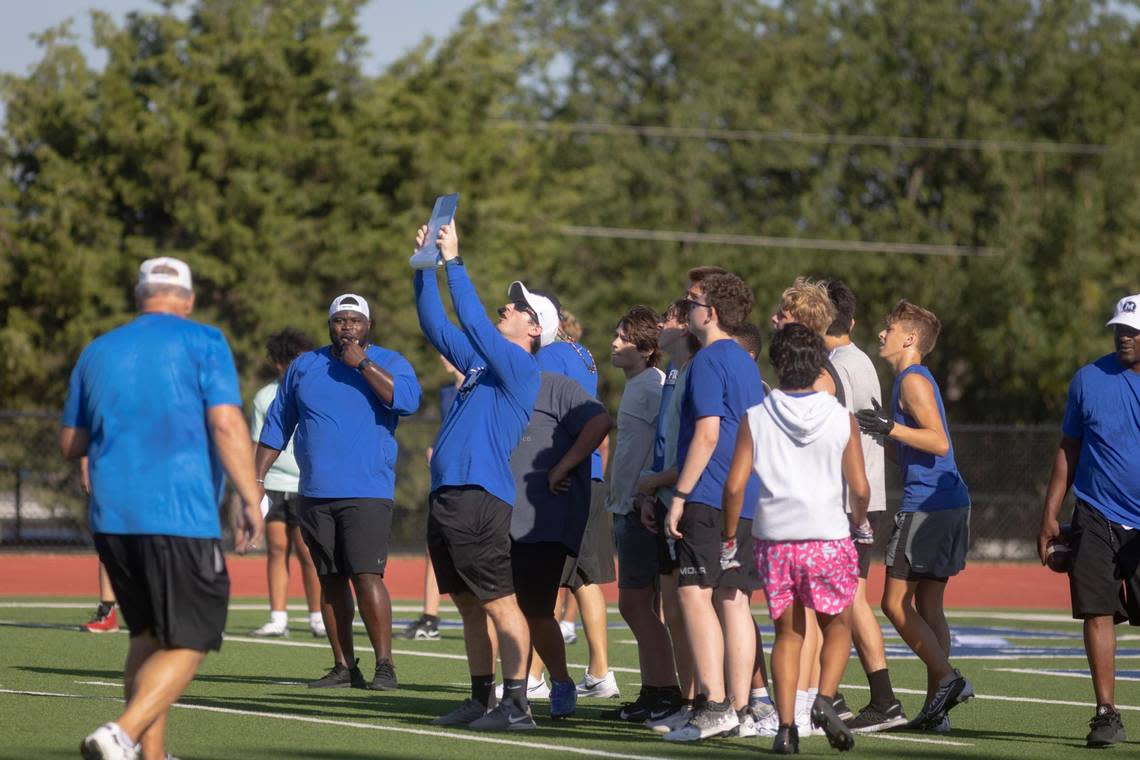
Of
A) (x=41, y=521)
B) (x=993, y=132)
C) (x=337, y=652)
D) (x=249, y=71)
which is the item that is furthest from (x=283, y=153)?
(x=337, y=652)

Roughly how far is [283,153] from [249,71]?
152cm

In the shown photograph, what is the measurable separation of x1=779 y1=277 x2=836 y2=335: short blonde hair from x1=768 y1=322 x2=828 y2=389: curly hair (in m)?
0.63

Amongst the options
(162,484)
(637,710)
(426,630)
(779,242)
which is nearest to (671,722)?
(637,710)

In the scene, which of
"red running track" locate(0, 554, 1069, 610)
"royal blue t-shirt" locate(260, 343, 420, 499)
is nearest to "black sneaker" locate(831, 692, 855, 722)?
"royal blue t-shirt" locate(260, 343, 420, 499)

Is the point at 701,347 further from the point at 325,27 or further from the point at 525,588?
the point at 325,27

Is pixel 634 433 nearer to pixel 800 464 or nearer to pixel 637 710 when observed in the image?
pixel 637 710

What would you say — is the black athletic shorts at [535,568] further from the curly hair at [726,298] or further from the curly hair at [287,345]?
the curly hair at [287,345]

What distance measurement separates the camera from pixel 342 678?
10656 millimetres

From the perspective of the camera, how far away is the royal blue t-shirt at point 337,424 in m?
10.4

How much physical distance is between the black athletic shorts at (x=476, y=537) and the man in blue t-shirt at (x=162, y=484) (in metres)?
1.94

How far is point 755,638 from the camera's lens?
8570 mm

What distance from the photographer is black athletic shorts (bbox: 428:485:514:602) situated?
8.53m

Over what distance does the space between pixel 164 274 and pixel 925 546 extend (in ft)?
13.9

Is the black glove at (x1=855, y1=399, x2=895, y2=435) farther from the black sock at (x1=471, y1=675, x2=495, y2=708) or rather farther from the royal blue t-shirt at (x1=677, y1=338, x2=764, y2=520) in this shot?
the black sock at (x1=471, y1=675, x2=495, y2=708)
